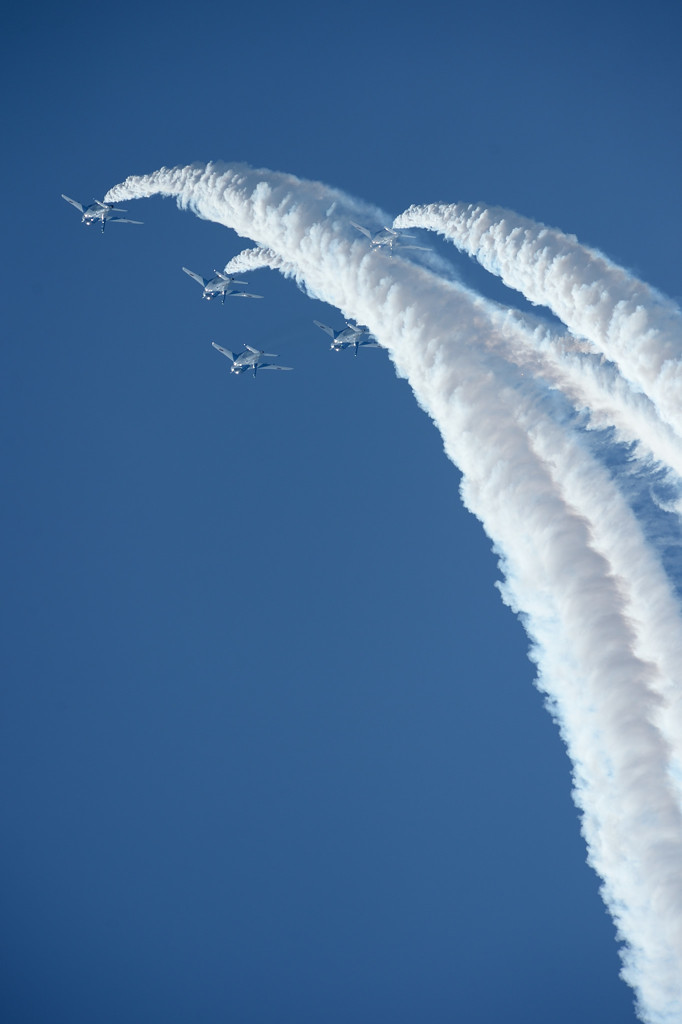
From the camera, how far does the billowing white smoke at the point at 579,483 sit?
36.1 metres

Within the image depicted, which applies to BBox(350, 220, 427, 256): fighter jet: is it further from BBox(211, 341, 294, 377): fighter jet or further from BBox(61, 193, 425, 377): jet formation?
BBox(211, 341, 294, 377): fighter jet

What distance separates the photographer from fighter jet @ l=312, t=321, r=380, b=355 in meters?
50.8

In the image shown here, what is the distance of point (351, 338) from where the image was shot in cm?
5141

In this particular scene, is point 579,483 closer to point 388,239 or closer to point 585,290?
point 585,290

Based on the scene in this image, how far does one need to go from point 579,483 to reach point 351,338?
15.7 meters

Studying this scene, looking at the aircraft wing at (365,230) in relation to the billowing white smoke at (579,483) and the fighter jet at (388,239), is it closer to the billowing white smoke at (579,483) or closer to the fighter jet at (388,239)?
the fighter jet at (388,239)

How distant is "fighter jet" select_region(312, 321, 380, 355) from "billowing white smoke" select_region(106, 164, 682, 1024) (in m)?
2.48

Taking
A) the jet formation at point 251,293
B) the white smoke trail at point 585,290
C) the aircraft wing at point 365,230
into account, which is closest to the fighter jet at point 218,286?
the jet formation at point 251,293

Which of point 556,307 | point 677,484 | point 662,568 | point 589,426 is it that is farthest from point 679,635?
point 556,307

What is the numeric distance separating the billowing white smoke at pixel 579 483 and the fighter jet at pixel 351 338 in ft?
8.13

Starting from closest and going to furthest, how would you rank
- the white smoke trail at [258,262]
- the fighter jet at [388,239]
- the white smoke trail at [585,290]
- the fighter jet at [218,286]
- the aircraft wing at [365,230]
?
the white smoke trail at [585,290], the aircraft wing at [365,230], the fighter jet at [388,239], the white smoke trail at [258,262], the fighter jet at [218,286]

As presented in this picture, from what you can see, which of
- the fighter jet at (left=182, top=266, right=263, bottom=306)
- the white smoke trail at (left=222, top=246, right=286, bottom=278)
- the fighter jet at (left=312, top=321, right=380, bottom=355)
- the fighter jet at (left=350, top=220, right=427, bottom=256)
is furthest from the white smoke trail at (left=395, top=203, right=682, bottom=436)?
the fighter jet at (left=182, top=266, right=263, bottom=306)

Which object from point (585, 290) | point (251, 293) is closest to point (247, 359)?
point (251, 293)

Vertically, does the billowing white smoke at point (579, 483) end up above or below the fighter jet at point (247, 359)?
below
